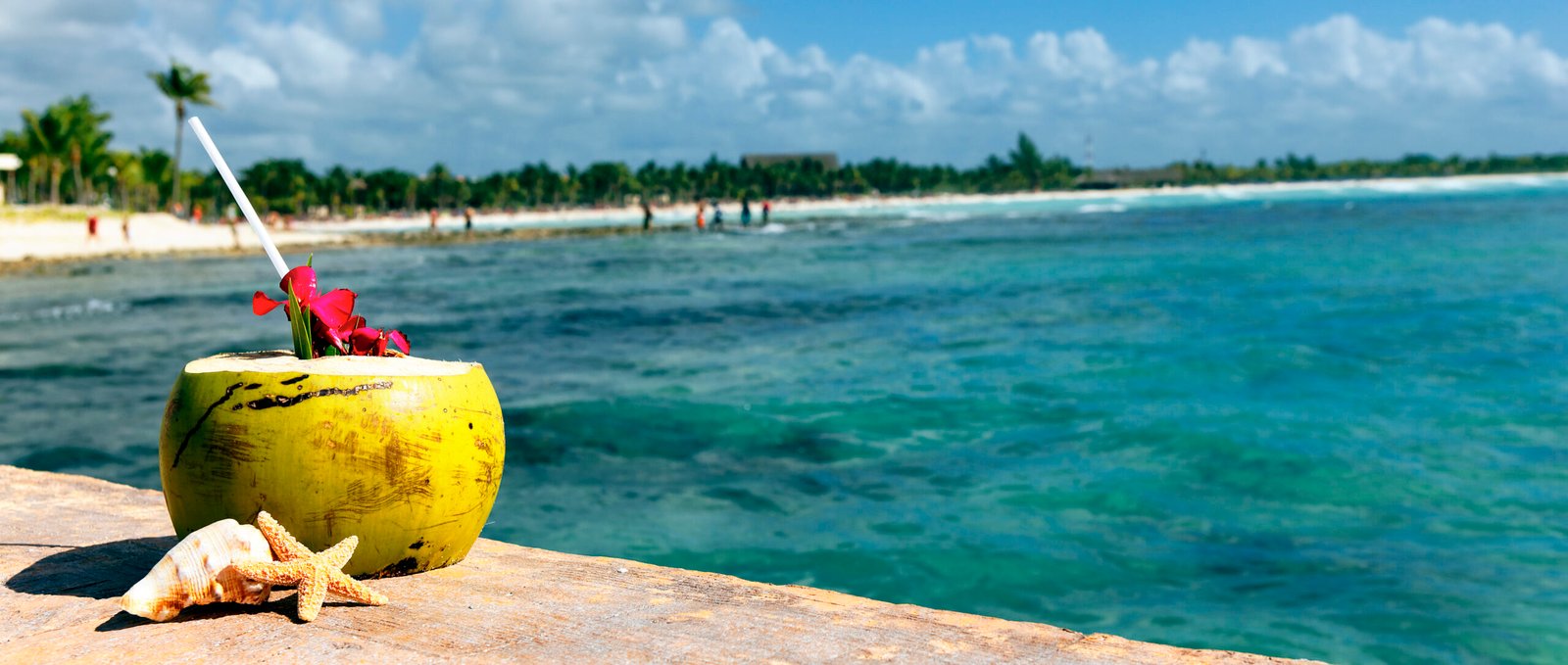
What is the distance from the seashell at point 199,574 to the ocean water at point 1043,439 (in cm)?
451

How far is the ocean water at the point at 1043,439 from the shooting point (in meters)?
7.88

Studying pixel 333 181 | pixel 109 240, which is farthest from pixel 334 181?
pixel 109 240

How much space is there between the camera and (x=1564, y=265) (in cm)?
3338

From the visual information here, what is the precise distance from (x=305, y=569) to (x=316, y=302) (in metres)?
1.12

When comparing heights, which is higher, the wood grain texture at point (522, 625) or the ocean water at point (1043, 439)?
the wood grain texture at point (522, 625)

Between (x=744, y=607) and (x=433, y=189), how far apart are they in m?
145

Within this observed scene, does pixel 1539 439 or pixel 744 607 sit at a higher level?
pixel 744 607

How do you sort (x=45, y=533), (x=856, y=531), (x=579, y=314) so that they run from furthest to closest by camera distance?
(x=579, y=314), (x=856, y=531), (x=45, y=533)

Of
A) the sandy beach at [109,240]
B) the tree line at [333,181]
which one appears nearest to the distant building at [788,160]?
the tree line at [333,181]

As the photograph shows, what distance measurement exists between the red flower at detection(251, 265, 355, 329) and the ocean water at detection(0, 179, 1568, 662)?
4.16 m

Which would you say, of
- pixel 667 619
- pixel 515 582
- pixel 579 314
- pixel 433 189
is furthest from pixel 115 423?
pixel 433 189

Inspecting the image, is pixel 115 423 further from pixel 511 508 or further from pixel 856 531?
pixel 856 531

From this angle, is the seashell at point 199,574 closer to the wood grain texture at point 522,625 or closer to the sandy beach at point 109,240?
the wood grain texture at point 522,625

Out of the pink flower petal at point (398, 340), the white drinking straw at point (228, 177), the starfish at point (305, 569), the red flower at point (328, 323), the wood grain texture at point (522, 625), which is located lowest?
the wood grain texture at point (522, 625)
